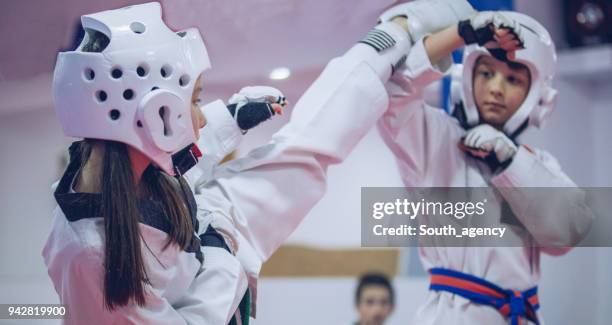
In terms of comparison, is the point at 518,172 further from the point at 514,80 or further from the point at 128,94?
the point at 128,94

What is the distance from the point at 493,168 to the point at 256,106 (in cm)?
58

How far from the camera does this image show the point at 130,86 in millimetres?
962

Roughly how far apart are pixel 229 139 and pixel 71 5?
1.30ft

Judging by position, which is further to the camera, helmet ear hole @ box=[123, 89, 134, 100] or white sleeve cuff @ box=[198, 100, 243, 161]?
white sleeve cuff @ box=[198, 100, 243, 161]

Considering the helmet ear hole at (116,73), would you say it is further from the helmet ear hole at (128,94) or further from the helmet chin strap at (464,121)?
the helmet chin strap at (464,121)

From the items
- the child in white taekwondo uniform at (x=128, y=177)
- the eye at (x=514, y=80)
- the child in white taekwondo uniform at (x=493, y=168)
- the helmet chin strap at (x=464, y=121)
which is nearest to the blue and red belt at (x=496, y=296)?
the child in white taekwondo uniform at (x=493, y=168)

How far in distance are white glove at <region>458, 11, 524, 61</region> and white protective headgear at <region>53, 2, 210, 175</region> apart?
610mm

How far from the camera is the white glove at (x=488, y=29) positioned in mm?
1374

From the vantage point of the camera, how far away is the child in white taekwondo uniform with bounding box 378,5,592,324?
1.51 meters

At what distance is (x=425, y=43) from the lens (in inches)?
55.4

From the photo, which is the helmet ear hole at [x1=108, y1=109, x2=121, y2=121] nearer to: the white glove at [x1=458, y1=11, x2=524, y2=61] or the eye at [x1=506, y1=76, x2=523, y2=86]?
the white glove at [x1=458, y1=11, x2=524, y2=61]

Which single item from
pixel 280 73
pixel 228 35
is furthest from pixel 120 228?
pixel 280 73

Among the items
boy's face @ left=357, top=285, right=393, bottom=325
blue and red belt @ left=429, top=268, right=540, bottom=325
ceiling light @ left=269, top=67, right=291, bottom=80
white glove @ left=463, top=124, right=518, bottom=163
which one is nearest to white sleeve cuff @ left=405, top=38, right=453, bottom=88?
white glove @ left=463, top=124, right=518, bottom=163

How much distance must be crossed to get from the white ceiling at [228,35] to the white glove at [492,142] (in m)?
0.32
